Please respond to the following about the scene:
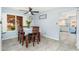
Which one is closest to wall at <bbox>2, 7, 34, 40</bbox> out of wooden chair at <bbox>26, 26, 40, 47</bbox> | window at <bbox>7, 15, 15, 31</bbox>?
window at <bbox>7, 15, 15, 31</bbox>

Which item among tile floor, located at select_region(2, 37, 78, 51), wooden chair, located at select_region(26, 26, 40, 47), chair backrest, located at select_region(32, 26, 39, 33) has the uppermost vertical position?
chair backrest, located at select_region(32, 26, 39, 33)

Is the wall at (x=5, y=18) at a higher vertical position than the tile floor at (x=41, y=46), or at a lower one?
higher

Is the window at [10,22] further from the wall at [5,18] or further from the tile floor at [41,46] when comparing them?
the tile floor at [41,46]

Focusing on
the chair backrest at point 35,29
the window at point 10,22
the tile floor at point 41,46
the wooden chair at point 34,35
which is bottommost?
the tile floor at point 41,46

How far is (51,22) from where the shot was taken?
165 cm

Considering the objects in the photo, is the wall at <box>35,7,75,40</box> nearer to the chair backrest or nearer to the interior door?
the chair backrest

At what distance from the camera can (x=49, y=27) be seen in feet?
5.44

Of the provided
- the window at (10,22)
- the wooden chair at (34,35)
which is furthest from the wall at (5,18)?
the wooden chair at (34,35)

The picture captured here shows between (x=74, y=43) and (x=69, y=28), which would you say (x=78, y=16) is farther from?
(x=74, y=43)

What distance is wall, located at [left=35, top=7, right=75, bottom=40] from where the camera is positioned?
1612 mm

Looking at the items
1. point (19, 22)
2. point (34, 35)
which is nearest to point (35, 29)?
point (34, 35)

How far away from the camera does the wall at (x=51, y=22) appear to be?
161 cm

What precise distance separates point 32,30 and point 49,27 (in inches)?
11.4
